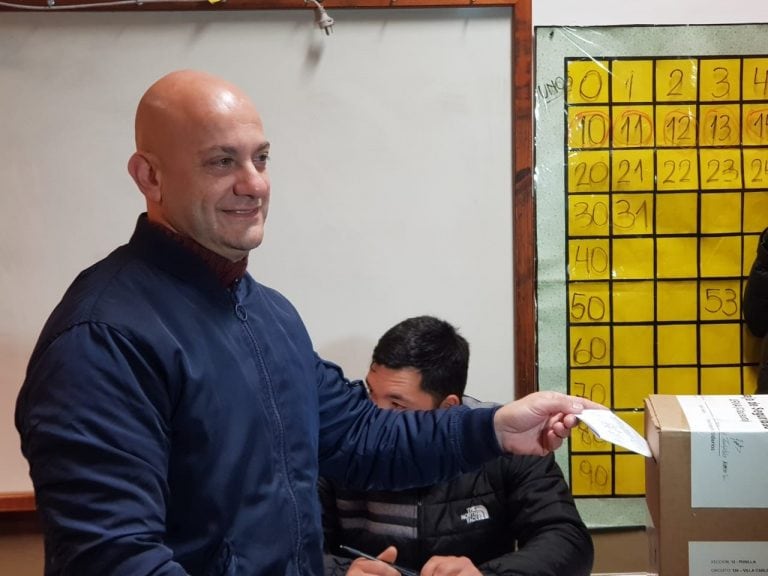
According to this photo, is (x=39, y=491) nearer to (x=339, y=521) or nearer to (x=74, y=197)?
(x=339, y=521)

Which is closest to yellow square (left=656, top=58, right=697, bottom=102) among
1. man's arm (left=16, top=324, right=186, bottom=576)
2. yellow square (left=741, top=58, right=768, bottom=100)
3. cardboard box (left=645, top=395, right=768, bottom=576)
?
yellow square (left=741, top=58, right=768, bottom=100)

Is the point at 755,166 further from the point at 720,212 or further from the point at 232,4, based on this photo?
the point at 232,4

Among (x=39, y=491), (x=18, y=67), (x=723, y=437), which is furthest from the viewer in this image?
(x=18, y=67)

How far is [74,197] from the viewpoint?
2191mm

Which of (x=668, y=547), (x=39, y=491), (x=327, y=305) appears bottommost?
(x=668, y=547)

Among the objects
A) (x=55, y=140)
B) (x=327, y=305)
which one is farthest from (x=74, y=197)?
(x=327, y=305)

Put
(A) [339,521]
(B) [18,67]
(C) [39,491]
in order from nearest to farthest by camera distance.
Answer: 1. (C) [39,491]
2. (A) [339,521]
3. (B) [18,67]

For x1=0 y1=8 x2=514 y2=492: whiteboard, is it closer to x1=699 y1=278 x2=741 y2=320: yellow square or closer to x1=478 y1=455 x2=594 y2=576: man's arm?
x1=478 y1=455 x2=594 y2=576: man's arm

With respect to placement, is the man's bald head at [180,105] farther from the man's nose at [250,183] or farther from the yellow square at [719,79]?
the yellow square at [719,79]

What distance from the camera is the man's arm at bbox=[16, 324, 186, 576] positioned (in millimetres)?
983

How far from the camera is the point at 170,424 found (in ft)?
3.62

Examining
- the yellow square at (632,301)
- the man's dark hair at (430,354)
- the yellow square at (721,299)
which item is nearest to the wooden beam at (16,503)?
the man's dark hair at (430,354)

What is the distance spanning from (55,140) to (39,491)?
1356mm

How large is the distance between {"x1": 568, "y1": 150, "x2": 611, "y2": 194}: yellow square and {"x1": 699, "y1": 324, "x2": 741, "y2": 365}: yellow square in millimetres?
438
